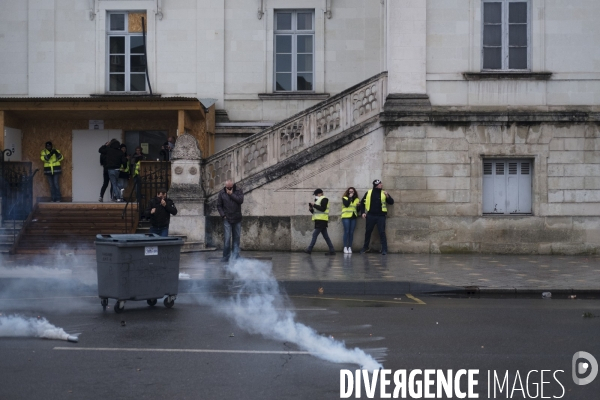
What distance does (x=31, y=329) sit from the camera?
9602 millimetres

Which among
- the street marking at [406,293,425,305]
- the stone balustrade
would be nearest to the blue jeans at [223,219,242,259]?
the stone balustrade

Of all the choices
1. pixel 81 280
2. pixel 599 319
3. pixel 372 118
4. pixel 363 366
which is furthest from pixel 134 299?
pixel 372 118

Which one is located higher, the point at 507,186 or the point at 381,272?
the point at 507,186

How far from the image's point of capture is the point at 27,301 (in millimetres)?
12875

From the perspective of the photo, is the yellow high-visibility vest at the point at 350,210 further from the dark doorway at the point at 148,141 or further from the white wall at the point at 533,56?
the dark doorway at the point at 148,141

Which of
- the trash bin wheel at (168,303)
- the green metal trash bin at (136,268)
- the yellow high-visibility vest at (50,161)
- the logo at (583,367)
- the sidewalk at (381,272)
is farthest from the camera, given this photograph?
the yellow high-visibility vest at (50,161)

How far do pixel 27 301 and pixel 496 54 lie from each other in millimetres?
13406

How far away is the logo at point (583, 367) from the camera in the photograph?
7195 mm

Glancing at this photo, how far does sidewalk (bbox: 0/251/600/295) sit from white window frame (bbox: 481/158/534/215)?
1479 mm

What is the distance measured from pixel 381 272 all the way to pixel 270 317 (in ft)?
18.6

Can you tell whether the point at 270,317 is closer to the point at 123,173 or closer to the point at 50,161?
the point at 123,173

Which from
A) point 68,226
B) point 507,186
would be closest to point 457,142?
point 507,186

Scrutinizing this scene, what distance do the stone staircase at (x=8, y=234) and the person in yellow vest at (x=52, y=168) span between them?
2.31m

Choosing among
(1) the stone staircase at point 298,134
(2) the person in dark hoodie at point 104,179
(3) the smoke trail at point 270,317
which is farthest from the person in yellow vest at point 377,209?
(2) the person in dark hoodie at point 104,179
